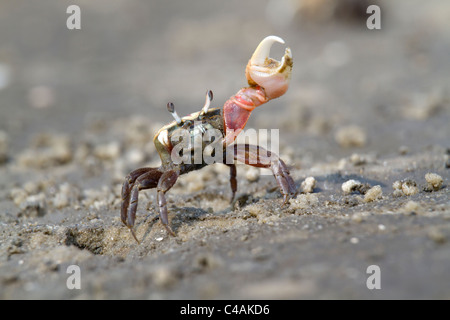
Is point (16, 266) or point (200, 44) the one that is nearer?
point (16, 266)

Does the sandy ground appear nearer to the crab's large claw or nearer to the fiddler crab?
the fiddler crab

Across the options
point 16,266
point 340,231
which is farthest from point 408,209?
point 16,266

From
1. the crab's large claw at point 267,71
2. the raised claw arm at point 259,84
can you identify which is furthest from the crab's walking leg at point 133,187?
the crab's large claw at point 267,71

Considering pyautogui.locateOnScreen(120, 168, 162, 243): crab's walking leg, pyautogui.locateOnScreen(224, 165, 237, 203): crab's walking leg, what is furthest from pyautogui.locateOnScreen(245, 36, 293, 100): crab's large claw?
pyautogui.locateOnScreen(120, 168, 162, 243): crab's walking leg

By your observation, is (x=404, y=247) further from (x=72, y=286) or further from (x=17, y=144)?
(x=17, y=144)

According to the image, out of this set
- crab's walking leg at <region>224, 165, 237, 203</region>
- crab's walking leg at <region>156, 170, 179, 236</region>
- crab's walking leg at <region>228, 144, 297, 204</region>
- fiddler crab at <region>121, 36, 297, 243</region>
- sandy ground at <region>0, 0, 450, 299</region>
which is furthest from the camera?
crab's walking leg at <region>224, 165, 237, 203</region>
